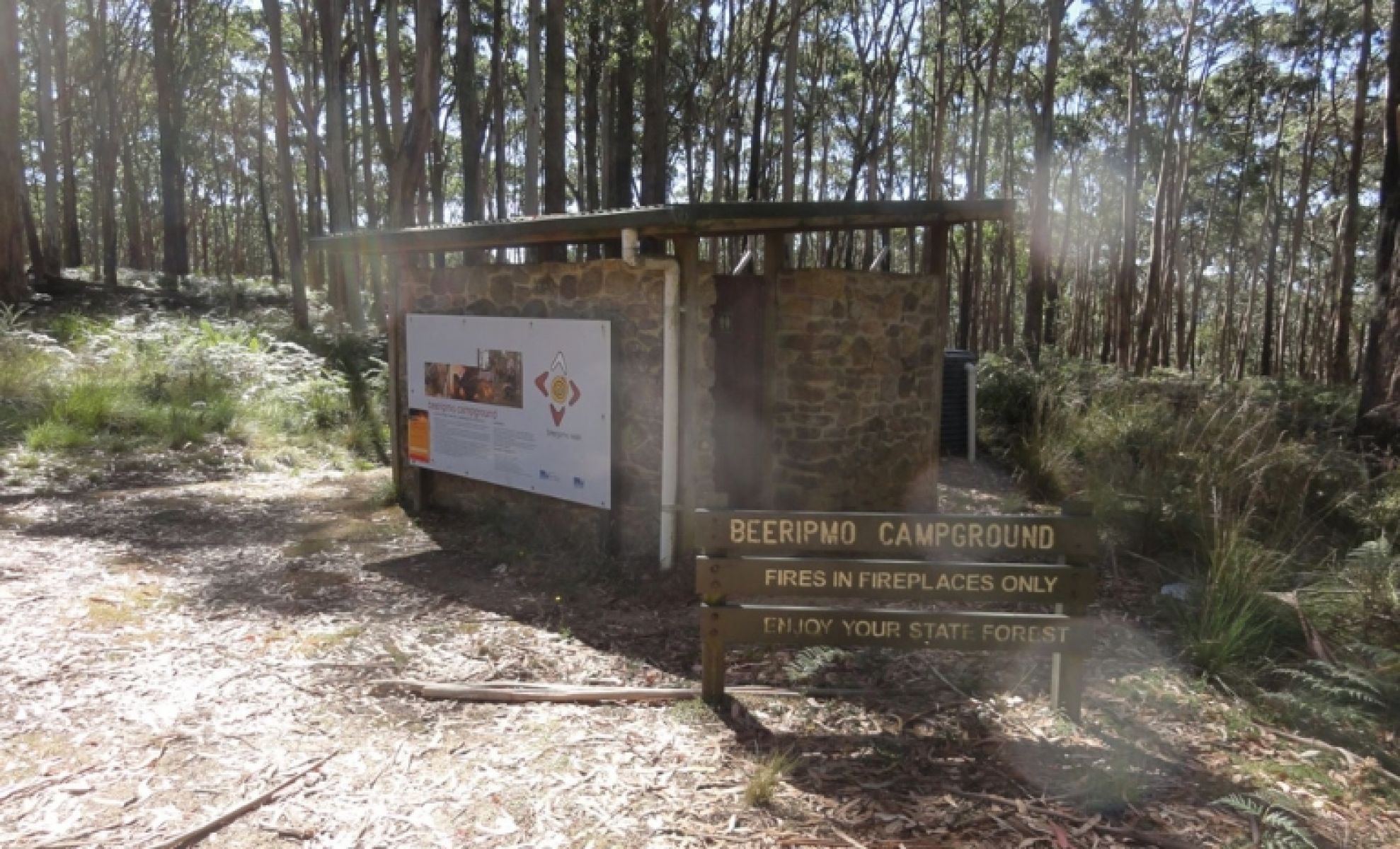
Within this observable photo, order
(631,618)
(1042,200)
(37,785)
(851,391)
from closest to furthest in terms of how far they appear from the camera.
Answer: (37,785) < (631,618) < (851,391) < (1042,200)

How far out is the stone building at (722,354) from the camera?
245 inches

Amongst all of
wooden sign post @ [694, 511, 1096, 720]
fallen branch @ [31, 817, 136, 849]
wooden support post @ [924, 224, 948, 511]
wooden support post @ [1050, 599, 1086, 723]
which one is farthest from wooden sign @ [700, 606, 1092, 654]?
wooden support post @ [924, 224, 948, 511]

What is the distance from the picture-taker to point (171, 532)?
7168mm

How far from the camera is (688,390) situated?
625 cm

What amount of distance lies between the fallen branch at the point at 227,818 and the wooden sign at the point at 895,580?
182cm

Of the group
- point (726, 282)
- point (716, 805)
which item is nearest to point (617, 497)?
point (726, 282)

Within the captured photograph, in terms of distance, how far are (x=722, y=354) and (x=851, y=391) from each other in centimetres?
124

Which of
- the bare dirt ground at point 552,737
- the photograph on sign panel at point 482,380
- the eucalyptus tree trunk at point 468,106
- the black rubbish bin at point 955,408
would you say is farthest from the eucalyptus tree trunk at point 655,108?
the bare dirt ground at point 552,737

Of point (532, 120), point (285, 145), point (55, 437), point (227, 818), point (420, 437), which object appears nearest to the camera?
point (227, 818)

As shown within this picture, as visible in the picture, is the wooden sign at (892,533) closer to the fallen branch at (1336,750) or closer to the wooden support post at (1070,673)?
the wooden support post at (1070,673)

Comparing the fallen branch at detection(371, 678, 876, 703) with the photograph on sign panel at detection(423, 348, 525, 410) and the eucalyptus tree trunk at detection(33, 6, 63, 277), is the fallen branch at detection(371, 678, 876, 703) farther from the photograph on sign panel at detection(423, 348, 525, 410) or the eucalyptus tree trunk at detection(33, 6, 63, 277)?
the eucalyptus tree trunk at detection(33, 6, 63, 277)

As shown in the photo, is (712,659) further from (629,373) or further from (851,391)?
(851,391)

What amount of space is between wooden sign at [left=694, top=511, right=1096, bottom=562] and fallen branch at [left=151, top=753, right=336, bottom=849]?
1897 mm

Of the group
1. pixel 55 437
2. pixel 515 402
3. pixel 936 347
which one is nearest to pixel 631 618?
pixel 515 402
